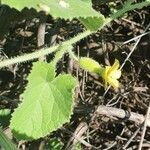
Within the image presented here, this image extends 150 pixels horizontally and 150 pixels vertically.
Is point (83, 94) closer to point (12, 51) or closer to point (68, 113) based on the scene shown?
point (12, 51)

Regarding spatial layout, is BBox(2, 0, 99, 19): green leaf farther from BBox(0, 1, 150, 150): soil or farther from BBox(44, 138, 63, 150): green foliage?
BBox(44, 138, 63, 150): green foliage

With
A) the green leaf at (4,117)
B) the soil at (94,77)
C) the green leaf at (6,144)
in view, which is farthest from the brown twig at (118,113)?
the green leaf at (6,144)

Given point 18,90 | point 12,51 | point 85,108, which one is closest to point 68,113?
point 85,108

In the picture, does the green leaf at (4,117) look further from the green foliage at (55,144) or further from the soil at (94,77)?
the green foliage at (55,144)

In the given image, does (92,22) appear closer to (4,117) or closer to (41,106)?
(41,106)

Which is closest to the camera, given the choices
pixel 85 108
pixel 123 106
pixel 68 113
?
pixel 68 113

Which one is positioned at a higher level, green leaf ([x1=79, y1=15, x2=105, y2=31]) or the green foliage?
green leaf ([x1=79, y1=15, x2=105, y2=31])

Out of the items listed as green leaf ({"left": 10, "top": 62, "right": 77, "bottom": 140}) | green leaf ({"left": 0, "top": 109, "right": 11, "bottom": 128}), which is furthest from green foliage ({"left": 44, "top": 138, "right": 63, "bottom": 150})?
green leaf ({"left": 10, "top": 62, "right": 77, "bottom": 140})
